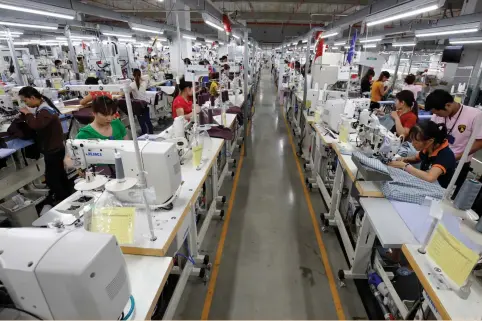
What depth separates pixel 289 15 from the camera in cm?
1555

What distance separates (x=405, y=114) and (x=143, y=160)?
3.60 meters

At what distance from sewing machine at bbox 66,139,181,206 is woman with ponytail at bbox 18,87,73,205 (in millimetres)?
1684

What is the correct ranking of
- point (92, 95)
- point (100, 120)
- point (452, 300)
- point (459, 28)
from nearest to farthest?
1. point (452, 300)
2. point (100, 120)
3. point (92, 95)
4. point (459, 28)

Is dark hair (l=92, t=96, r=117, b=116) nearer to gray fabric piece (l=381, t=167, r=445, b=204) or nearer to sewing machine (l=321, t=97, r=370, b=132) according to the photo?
gray fabric piece (l=381, t=167, r=445, b=204)

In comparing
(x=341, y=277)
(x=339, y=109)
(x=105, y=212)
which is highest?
(x=339, y=109)

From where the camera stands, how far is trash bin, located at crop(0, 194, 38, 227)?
3271 mm

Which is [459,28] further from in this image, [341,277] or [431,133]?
[341,277]

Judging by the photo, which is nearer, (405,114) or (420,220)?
(420,220)

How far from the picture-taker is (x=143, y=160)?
1.93 meters

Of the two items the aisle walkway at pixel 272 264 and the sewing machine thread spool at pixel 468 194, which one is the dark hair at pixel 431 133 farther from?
the aisle walkway at pixel 272 264

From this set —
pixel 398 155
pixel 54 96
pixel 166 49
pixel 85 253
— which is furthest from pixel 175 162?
pixel 166 49

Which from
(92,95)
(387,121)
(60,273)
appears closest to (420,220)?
(60,273)

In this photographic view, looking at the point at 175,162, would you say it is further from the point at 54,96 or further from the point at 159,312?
the point at 54,96

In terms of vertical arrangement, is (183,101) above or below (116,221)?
above
